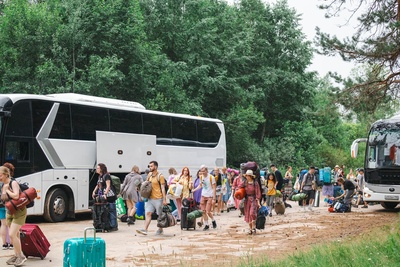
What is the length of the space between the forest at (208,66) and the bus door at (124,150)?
6.86m

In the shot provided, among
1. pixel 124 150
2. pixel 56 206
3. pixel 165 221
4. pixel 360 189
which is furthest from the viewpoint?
pixel 360 189

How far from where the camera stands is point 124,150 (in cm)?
2336

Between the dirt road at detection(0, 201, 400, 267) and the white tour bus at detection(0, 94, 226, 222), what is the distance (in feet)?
4.02

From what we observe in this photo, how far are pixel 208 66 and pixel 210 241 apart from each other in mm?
29064

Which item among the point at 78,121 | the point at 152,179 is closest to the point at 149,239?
the point at 152,179

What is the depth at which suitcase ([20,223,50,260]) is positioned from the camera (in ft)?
38.5

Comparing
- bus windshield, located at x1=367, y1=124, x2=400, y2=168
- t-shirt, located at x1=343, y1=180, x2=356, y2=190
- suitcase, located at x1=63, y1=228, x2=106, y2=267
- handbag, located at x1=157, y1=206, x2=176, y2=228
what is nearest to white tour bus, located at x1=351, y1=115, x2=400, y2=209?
bus windshield, located at x1=367, y1=124, x2=400, y2=168

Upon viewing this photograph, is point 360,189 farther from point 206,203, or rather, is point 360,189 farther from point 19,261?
point 19,261

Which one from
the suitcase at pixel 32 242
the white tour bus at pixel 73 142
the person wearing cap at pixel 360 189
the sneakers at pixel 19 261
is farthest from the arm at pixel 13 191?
the person wearing cap at pixel 360 189

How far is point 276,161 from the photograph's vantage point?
48.0 metres

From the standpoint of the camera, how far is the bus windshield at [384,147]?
2509cm

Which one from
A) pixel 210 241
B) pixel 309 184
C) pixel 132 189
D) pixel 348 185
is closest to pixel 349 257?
pixel 210 241

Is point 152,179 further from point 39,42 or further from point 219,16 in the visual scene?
point 219,16

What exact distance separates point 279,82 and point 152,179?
35.4 meters
